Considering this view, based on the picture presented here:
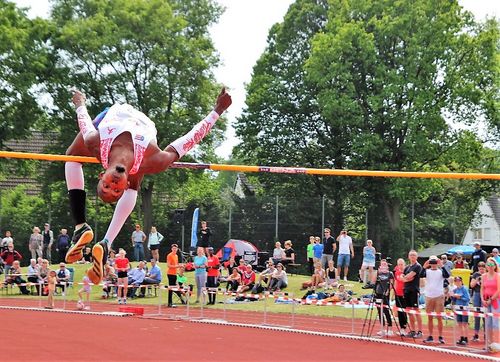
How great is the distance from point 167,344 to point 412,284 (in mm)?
3995

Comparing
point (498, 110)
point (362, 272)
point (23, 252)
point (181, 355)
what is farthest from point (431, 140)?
point (181, 355)

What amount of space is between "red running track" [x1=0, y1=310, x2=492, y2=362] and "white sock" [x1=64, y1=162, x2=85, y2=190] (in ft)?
19.5

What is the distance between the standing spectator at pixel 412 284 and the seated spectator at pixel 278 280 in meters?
5.17

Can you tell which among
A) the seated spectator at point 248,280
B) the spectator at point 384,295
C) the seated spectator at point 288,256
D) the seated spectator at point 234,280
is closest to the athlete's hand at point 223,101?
the spectator at point 384,295

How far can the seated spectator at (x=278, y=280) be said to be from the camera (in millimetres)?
19547

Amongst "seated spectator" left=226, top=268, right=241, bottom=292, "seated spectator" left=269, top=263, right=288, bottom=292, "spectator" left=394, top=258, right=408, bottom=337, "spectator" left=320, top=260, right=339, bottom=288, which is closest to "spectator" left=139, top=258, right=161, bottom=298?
"seated spectator" left=226, top=268, right=241, bottom=292

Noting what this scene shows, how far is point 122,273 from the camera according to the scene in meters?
19.3

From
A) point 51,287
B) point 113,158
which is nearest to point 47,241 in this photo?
point 51,287

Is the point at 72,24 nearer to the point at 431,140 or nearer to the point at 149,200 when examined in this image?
the point at 149,200

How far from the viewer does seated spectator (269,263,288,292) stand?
19.5 meters

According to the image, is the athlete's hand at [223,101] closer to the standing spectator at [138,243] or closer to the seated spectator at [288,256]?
the standing spectator at [138,243]

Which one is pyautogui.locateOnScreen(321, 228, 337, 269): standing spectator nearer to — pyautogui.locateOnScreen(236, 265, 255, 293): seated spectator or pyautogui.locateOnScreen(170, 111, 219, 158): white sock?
pyautogui.locateOnScreen(236, 265, 255, 293): seated spectator

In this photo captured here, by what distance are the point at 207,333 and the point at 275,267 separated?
19.3 feet

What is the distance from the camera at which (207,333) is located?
49.1 ft
